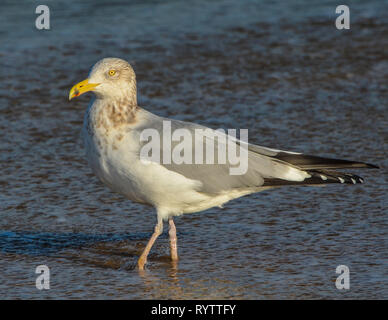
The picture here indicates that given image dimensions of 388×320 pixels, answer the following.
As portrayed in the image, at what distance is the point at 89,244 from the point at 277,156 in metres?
1.51

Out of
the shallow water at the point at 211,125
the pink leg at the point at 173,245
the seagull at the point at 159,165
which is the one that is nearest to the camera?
the shallow water at the point at 211,125

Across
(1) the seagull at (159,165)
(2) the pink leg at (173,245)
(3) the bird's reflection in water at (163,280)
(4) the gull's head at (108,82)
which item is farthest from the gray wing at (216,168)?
(3) the bird's reflection in water at (163,280)

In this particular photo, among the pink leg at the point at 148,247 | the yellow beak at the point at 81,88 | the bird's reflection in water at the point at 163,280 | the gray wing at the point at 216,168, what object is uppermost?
the yellow beak at the point at 81,88

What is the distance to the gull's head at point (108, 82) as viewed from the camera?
5.99 meters

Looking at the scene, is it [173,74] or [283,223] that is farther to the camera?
[173,74]

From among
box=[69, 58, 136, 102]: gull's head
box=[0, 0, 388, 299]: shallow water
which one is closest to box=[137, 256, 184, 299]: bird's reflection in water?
box=[0, 0, 388, 299]: shallow water

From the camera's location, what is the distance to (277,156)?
6.16m

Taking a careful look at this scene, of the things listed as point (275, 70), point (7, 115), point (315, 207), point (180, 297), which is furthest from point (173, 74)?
point (180, 297)

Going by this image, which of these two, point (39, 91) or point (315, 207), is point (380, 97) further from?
point (39, 91)

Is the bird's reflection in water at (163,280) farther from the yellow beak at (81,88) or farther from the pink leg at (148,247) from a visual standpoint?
Result: the yellow beak at (81,88)

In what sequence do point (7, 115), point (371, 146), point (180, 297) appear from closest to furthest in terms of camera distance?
point (180, 297), point (371, 146), point (7, 115)

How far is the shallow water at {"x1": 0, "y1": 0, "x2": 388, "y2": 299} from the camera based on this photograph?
18.5 feet

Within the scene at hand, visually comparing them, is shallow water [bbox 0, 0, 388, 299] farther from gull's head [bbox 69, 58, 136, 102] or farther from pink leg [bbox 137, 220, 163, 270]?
gull's head [bbox 69, 58, 136, 102]

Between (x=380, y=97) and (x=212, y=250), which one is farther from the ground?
(x=380, y=97)
